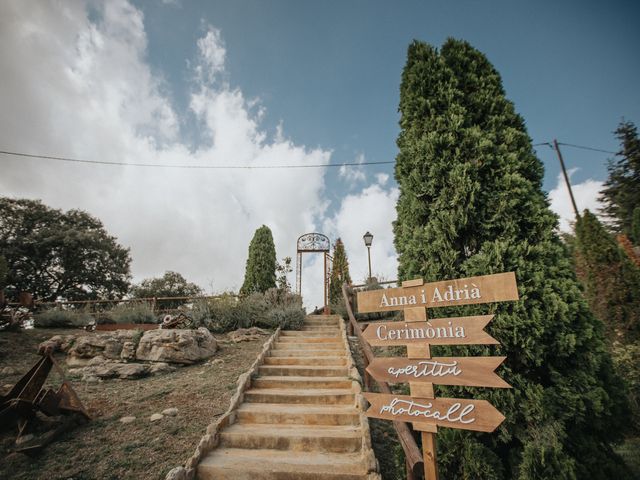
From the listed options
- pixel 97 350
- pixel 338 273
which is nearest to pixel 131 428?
pixel 97 350

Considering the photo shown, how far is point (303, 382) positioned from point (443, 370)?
140 inches

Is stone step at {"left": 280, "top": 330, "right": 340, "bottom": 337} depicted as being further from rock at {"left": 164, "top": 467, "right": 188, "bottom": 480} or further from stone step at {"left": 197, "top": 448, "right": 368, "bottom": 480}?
rock at {"left": 164, "top": 467, "right": 188, "bottom": 480}

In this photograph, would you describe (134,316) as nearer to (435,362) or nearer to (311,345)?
(311,345)

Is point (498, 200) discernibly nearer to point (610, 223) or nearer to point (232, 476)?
point (232, 476)

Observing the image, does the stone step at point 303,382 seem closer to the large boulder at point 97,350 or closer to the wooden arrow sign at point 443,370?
the wooden arrow sign at point 443,370

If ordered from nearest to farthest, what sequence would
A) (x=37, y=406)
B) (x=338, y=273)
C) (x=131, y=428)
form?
(x=37, y=406)
(x=131, y=428)
(x=338, y=273)

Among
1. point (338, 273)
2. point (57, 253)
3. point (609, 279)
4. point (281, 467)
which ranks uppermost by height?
point (57, 253)

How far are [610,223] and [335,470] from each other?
83.2 ft

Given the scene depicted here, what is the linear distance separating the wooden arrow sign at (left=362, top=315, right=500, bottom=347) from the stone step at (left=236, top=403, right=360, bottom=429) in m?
2.16

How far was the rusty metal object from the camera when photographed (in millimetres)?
3461

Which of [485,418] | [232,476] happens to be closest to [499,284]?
[485,418]

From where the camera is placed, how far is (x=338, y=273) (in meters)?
12.6

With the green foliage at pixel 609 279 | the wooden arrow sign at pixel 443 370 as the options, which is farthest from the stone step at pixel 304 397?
the green foliage at pixel 609 279

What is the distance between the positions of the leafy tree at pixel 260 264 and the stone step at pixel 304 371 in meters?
6.19
